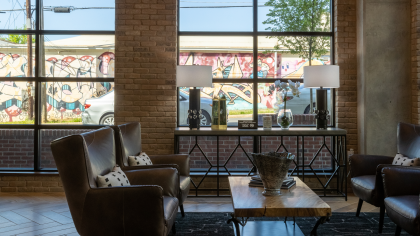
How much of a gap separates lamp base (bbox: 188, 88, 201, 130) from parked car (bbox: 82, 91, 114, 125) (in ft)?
3.78

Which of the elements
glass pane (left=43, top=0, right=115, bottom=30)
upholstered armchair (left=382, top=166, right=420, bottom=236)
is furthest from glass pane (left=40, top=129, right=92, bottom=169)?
upholstered armchair (left=382, top=166, right=420, bottom=236)

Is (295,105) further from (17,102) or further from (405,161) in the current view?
(17,102)

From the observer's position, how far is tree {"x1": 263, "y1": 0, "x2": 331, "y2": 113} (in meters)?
4.71

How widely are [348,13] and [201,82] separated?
214 cm

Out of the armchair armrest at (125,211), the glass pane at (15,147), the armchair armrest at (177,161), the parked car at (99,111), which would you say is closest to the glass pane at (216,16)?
the parked car at (99,111)

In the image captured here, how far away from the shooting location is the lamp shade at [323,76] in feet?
13.5

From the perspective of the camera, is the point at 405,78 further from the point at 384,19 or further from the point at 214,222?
the point at 214,222

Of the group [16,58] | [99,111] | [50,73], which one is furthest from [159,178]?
[16,58]

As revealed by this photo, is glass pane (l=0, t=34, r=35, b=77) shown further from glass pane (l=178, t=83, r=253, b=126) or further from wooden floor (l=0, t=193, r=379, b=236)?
glass pane (l=178, t=83, r=253, b=126)

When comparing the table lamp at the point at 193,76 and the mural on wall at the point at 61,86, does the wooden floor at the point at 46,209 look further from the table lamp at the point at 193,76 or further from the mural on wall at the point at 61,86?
the table lamp at the point at 193,76

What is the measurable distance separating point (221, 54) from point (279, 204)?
9.36ft

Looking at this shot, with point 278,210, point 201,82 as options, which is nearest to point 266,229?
point 278,210

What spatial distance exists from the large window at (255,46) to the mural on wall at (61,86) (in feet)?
3.47

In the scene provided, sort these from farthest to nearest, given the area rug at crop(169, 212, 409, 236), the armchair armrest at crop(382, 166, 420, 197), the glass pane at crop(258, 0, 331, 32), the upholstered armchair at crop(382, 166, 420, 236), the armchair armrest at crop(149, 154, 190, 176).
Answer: the glass pane at crop(258, 0, 331, 32)
the armchair armrest at crop(149, 154, 190, 176)
the area rug at crop(169, 212, 409, 236)
the armchair armrest at crop(382, 166, 420, 197)
the upholstered armchair at crop(382, 166, 420, 236)
